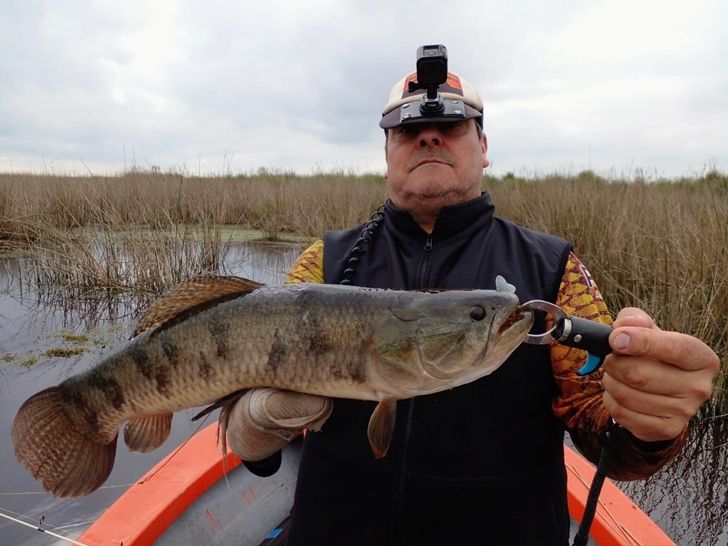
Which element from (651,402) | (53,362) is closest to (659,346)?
(651,402)

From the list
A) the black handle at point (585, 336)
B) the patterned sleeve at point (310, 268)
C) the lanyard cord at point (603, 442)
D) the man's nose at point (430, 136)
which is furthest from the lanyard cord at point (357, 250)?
the black handle at point (585, 336)

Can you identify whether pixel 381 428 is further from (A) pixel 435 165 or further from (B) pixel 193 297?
(A) pixel 435 165

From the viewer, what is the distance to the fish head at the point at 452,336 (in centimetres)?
165

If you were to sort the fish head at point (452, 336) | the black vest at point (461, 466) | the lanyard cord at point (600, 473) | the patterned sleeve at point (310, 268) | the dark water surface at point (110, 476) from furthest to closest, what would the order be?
the dark water surface at point (110, 476) < the patterned sleeve at point (310, 268) < the black vest at point (461, 466) < the lanyard cord at point (600, 473) < the fish head at point (452, 336)

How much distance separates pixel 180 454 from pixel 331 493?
1.48 m

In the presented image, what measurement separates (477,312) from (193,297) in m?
1.01

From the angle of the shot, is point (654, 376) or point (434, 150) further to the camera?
point (434, 150)

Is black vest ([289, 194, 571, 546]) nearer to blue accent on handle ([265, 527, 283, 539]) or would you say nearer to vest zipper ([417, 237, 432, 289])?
vest zipper ([417, 237, 432, 289])

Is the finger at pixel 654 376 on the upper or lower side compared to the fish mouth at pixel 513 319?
lower

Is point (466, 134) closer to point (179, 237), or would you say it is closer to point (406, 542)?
point (406, 542)

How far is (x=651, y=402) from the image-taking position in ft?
5.10

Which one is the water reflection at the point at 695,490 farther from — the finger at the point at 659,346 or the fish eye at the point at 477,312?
the fish eye at the point at 477,312

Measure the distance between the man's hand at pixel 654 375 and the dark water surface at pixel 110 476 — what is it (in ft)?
7.95

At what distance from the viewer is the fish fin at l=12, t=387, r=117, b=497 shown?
202 centimetres
